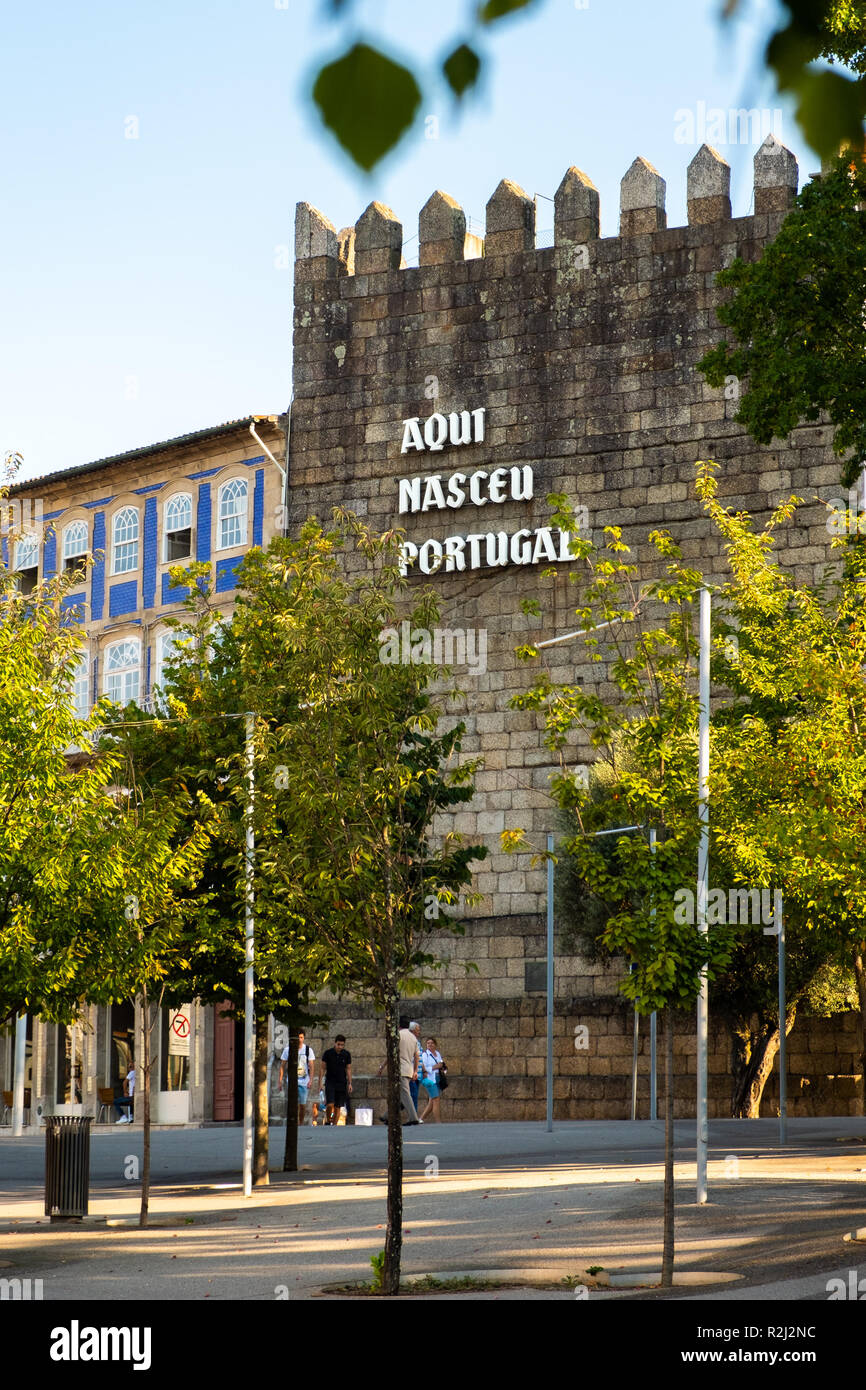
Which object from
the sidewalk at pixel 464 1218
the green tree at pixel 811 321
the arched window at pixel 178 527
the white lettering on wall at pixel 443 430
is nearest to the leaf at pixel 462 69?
the sidewalk at pixel 464 1218

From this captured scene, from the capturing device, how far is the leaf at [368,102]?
2250 mm

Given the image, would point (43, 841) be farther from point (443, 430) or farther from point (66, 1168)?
point (443, 430)

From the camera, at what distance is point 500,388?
1486 inches

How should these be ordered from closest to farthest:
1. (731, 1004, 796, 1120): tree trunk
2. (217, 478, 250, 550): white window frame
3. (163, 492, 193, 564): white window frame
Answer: (731, 1004, 796, 1120): tree trunk, (217, 478, 250, 550): white window frame, (163, 492, 193, 564): white window frame

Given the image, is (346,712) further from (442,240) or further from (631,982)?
(442,240)

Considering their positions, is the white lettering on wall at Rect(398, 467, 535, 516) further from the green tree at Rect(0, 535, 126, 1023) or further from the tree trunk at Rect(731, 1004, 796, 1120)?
the green tree at Rect(0, 535, 126, 1023)

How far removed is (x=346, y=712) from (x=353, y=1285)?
4337mm

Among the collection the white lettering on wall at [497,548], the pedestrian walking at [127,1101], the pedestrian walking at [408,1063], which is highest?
the white lettering on wall at [497,548]

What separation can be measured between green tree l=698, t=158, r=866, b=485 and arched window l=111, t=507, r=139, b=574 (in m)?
28.9

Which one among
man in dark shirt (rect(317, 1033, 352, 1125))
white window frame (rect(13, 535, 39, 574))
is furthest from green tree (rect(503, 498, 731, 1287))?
white window frame (rect(13, 535, 39, 574))

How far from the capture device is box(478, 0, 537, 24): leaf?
2326 millimetres

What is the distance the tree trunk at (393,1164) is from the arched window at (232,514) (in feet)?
98.2

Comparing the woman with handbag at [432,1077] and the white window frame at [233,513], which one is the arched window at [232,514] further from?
the woman with handbag at [432,1077]

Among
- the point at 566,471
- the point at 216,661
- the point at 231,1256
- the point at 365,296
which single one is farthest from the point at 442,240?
the point at 231,1256
